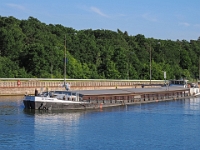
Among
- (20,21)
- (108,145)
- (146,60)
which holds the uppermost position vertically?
(20,21)

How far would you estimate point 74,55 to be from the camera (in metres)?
132

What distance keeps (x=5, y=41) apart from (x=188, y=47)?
98.0m

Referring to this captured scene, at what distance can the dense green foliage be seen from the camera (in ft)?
A: 364

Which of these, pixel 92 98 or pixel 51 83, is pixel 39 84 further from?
pixel 92 98

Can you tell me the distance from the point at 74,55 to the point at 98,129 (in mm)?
84147

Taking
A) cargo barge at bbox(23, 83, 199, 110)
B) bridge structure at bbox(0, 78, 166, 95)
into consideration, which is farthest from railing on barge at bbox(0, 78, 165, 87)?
cargo barge at bbox(23, 83, 199, 110)

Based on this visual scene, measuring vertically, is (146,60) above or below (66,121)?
above

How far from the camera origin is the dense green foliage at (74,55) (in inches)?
4368

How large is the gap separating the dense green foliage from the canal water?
1758 inches

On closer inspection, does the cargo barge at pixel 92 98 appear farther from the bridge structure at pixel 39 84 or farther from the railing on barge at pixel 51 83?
the railing on barge at pixel 51 83

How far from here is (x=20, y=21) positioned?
137375mm

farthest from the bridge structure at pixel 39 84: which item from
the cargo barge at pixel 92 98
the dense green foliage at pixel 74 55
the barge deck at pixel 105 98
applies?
the cargo barge at pixel 92 98

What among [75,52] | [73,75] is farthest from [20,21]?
[73,75]

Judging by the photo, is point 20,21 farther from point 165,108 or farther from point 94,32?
point 165,108
